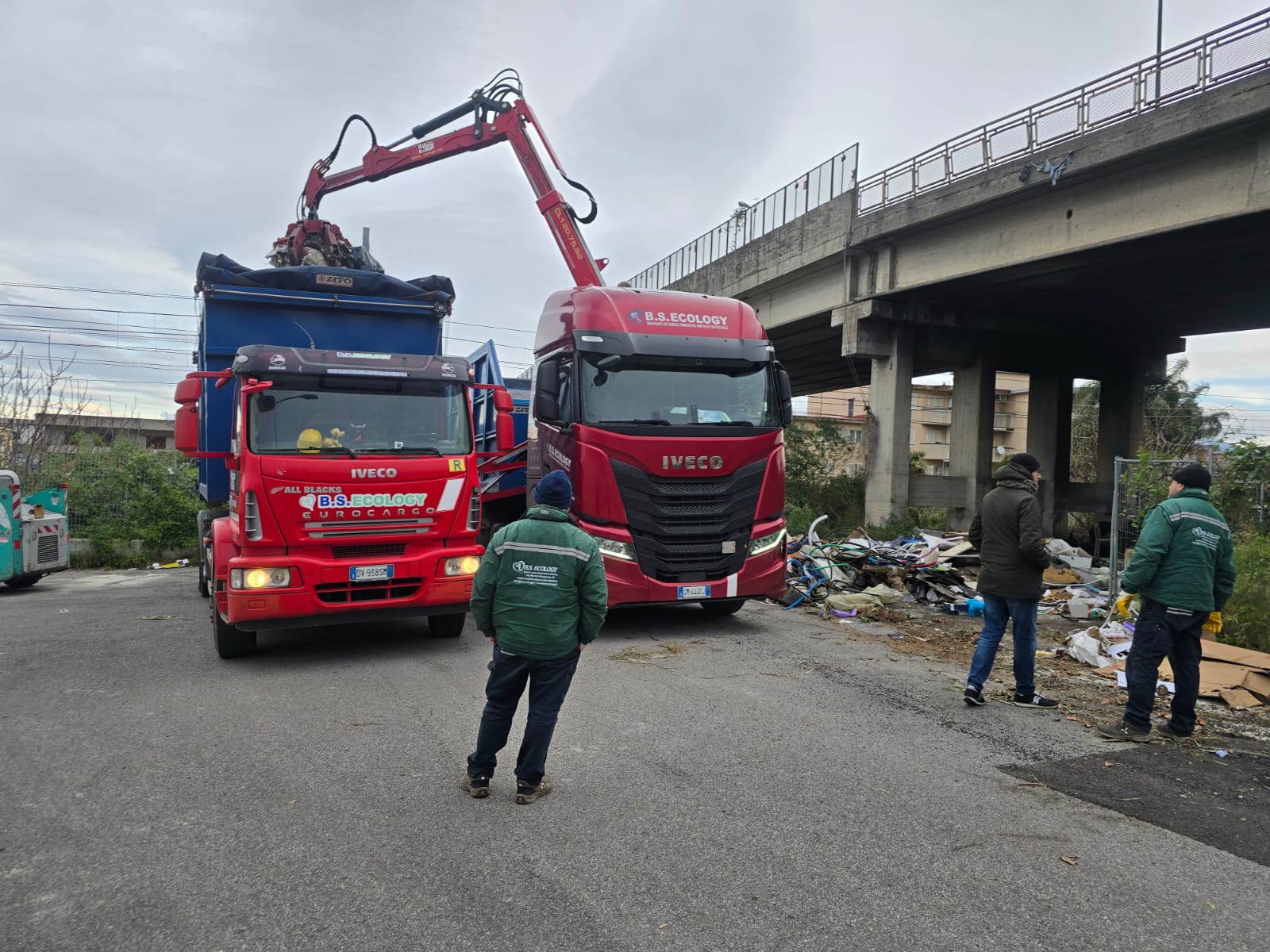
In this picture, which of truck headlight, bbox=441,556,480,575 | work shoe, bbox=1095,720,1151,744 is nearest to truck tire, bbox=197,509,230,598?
truck headlight, bbox=441,556,480,575

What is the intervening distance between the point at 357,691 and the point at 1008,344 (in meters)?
20.5

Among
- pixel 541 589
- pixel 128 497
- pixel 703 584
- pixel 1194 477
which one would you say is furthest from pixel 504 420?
pixel 128 497

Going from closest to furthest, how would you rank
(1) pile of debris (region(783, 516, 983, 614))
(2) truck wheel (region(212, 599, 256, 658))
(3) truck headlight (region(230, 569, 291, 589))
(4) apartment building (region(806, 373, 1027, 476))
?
(3) truck headlight (region(230, 569, 291, 589)) → (2) truck wheel (region(212, 599, 256, 658)) → (1) pile of debris (region(783, 516, 983, 614)) → (4) apartment building (region(806, 373, 1027, 476))

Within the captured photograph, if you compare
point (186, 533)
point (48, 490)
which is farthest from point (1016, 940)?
point (186, 533)

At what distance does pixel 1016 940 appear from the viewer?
2965 millimetres

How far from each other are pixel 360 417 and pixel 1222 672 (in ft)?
24.0

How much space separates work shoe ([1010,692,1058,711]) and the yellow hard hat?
583 cm

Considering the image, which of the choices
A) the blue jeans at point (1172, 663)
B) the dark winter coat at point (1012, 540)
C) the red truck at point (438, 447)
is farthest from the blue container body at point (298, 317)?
the blue jeans at point (1172, 663)

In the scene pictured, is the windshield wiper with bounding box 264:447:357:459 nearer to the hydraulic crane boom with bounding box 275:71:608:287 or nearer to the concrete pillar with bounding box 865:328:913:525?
the hydraulic crane boom with bounding box 275:71:608:287

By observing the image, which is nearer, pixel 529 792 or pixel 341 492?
pixel 529 792

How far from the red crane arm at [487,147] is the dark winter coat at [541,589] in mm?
8939

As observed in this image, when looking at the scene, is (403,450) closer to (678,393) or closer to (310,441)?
(310,441)

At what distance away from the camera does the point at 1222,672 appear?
21.6 feet

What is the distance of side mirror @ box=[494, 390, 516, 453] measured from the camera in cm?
808
